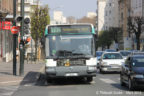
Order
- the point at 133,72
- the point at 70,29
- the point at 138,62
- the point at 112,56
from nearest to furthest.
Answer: the point at 133,72
the point at 138,62
the point at 70,29
the point at 112,56

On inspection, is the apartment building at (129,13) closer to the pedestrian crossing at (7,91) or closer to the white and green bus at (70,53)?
the white and green bus at (70,53)

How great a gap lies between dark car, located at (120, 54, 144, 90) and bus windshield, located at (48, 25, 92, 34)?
2.85 metres

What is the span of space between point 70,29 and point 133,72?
4789 millimetres

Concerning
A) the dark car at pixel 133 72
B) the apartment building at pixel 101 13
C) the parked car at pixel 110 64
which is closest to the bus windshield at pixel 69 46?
the dark car at pixel 133 72

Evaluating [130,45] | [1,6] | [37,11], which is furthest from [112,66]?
[130,45]

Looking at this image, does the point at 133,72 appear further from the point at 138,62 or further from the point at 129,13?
the point at 129,13

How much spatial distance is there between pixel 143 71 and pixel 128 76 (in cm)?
100

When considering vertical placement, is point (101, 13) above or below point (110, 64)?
above

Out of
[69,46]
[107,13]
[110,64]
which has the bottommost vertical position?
[110,64]

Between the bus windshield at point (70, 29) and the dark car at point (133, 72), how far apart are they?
2852mm

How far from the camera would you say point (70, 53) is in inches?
749

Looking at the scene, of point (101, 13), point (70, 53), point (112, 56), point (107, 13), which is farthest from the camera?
point (101, 13)

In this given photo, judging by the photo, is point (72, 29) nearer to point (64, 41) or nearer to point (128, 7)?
point (64, 41)

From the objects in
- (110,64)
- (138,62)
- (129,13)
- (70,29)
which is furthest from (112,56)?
(129,13)
